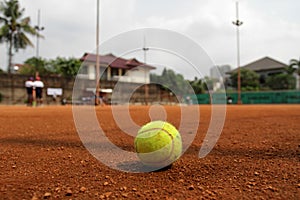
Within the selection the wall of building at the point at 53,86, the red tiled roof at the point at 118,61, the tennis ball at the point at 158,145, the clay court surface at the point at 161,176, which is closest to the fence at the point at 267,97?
the wall of building at the point at 53,86

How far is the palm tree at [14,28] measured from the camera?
2652cm

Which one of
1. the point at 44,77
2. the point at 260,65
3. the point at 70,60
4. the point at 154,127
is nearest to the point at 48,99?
the point at 44,77

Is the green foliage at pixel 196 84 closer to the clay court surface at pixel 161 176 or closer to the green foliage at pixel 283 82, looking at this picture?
the clay court surface at pixel 161 176

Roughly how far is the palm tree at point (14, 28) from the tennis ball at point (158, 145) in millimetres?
28408

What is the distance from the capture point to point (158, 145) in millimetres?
1995

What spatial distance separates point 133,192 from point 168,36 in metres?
2.96

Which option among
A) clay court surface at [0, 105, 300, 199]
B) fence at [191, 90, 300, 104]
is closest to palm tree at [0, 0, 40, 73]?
fence at [191, 90, 300, 104]

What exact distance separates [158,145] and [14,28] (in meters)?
28.7

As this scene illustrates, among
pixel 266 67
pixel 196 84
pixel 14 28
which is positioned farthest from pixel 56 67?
pixel 266 67

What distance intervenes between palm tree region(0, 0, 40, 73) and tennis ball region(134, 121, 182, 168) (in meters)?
28.4

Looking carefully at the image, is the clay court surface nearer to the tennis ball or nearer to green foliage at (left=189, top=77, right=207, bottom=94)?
the tennis ball

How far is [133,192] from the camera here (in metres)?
1.63

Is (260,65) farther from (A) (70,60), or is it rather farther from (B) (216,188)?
(B) (216,188)

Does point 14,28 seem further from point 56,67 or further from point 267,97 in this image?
point 267,97
